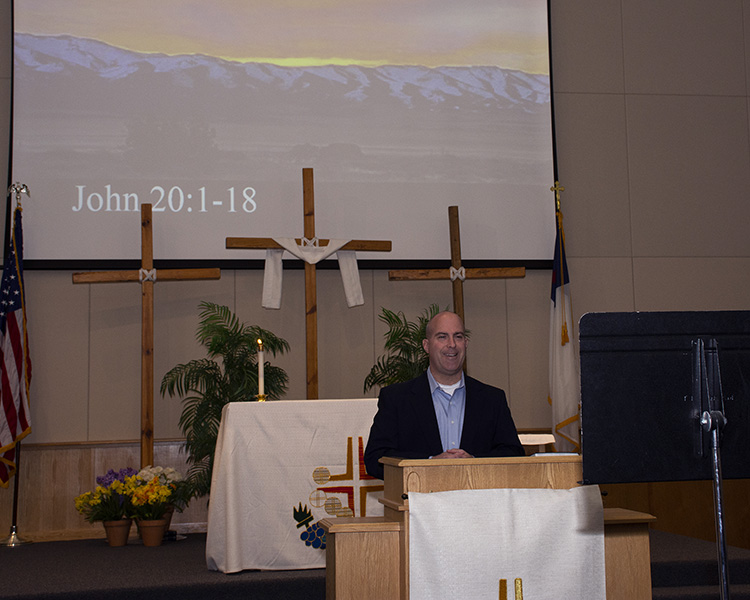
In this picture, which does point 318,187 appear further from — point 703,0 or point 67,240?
point 703,0

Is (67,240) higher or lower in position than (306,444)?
higher

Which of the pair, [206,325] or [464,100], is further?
[464,100]

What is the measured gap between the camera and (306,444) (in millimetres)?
4484

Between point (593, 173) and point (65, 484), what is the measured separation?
5066mm

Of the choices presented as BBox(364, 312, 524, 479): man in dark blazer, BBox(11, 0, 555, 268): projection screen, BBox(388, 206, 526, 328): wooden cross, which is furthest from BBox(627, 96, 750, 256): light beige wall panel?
BBox(364, 312, 524, 479): man in dark blazer

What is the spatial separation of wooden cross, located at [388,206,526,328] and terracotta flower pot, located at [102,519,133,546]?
2.66m

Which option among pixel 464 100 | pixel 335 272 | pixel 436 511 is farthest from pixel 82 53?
pixel 436 511

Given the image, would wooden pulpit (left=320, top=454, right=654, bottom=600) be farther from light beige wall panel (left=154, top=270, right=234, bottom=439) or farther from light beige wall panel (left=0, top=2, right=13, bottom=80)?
light beige wall panel (left=0, top=2, right=13, bottom=80)

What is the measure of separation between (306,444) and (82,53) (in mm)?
4127

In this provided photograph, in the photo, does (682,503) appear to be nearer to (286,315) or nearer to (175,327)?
(286,315)

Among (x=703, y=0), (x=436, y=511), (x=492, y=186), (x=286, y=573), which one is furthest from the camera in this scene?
(x=703, y=0)

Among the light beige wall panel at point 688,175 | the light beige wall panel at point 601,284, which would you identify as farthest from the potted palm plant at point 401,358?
the light beige wall panel at point 688,175

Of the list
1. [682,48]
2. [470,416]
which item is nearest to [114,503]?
[470,416]

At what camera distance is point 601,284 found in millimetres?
7309
